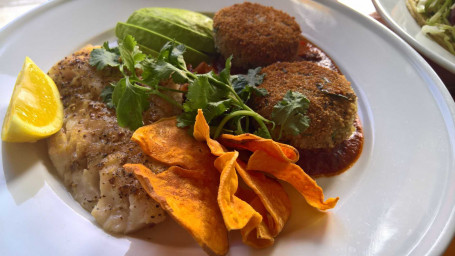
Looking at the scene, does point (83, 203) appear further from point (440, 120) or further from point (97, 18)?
point (440, 120)

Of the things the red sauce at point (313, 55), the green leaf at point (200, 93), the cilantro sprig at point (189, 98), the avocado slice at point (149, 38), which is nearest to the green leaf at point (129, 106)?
the cilantro sprig at point (189, 98)

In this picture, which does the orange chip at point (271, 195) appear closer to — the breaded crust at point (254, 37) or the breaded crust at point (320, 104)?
the breaded crust at point (320, 104)

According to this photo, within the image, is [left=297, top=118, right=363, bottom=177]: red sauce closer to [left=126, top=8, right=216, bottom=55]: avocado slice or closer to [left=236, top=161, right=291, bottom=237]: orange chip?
[left=236, top=161, right=291, bottom=237]: orange chip

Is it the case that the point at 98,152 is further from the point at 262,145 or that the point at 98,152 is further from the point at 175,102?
the point at 262,145

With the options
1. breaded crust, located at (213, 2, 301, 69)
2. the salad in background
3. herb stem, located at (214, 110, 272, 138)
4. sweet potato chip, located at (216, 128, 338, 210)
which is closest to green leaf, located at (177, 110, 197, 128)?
herb stem, located at (214, 110, 272, 138)

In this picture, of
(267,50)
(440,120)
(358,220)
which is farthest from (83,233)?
(440,120)
